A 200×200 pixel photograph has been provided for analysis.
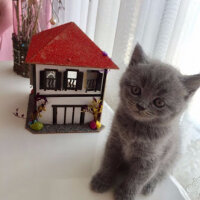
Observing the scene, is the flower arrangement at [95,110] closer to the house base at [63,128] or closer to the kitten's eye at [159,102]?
the house base at [63,128]

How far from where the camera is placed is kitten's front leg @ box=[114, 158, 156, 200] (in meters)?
0.53

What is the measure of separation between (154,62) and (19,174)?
43 centimetres

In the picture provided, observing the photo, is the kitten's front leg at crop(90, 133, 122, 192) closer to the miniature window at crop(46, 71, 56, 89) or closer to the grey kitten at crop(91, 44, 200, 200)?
the grey kitten at crop(91, 44, 200, 200)

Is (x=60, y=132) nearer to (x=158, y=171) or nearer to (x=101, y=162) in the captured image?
(x=101, y=162)

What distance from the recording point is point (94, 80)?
0.70 metres

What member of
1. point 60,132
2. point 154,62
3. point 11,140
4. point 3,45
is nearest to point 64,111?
point 60,132

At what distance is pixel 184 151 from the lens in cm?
73

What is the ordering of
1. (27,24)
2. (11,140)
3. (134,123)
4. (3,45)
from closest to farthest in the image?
(134,123) < (11,140) < (27,24) < (3,45)

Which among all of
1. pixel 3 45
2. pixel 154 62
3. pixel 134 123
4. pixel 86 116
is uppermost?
pixel 154 62

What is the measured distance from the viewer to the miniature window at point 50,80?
0.65 metres

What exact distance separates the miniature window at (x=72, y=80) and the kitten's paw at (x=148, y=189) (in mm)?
337

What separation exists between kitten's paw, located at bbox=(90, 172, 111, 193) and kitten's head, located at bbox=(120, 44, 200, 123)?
184 mm

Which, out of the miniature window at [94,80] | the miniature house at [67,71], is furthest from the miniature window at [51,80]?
Answer: the miniature window at [94,80]

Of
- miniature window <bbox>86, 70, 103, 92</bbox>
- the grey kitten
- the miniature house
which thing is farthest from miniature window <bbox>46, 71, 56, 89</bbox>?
the grey kitten
